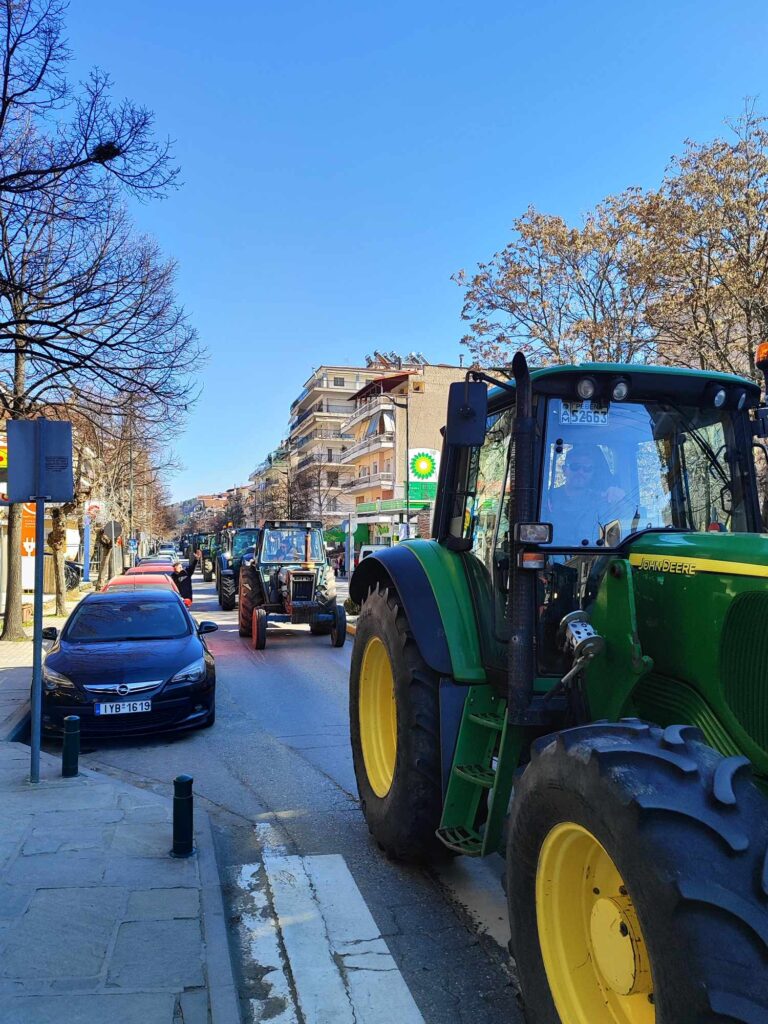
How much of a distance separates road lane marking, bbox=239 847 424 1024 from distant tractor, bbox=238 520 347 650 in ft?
32.3

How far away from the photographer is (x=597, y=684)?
3.13 m

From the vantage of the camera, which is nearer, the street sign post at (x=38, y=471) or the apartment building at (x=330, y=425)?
the street sign post at (x=38, y=471)

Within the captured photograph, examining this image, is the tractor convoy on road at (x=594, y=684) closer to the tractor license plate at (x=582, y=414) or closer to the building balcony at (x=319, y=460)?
the tractor license plate at (x=582, y=414)

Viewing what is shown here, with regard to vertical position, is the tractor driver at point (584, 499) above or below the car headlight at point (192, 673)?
above

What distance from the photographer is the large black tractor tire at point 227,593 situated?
22.6 meters

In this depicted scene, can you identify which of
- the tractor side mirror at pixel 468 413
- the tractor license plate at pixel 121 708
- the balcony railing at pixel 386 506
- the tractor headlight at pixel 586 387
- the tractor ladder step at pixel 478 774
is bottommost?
the tractor license plate at pixel 121 708

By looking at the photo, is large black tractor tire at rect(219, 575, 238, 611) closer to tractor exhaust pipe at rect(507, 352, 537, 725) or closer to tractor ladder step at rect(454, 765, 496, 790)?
tractor ladder step at rect(454, 765, 496, 790)

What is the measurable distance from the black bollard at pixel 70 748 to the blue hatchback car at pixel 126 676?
1201mm

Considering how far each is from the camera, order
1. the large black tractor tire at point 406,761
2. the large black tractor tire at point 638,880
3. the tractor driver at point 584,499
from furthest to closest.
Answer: the large black tractor tire at point 406,761
the tractor driver at point 584,499
the large black tractor tire at point 638,880

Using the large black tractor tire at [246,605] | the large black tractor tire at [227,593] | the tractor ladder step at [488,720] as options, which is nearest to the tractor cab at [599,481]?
the tractor ladder step at [488,720]

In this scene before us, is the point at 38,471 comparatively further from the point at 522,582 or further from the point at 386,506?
the point at 386,506

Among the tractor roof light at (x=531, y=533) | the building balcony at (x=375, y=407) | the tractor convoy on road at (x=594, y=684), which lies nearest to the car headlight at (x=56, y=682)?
the tractor convoy on road at (x=594, y=684)

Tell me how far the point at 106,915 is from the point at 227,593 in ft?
62.9

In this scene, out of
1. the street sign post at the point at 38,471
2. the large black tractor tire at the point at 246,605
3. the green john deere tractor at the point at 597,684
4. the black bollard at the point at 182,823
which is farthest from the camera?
the large black tractor tire at the point at 246,605
